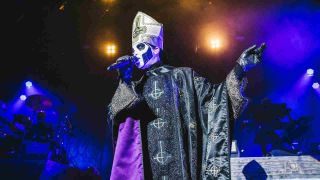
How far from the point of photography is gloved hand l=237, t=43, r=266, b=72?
235 cm

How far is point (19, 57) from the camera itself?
383 inches

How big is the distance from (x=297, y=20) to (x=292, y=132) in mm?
3995

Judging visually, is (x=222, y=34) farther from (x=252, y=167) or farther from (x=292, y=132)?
(x=252, y=167)

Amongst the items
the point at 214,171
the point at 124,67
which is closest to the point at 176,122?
the point at 214,171

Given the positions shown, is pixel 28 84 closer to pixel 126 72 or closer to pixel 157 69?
pixel 157 69

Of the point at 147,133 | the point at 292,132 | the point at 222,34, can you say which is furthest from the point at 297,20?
the point at 147,133

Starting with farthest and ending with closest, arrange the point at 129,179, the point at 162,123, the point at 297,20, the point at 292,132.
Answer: the point at 297,20 < the point at 292,132 < the point at 162,123 < the point at 129,179

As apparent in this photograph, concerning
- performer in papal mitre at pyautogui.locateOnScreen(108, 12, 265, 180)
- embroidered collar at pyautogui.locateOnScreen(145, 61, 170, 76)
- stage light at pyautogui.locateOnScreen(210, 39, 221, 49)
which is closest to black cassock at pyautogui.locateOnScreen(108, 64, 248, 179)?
performer in papal mitre at pyautogui.locateOnScreen(108, 12, 265, 180)

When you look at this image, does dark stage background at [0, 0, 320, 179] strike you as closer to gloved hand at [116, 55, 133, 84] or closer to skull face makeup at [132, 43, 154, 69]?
skull face makeup at [132, 43, 154, 69]

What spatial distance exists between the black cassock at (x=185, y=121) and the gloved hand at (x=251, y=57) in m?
0.07

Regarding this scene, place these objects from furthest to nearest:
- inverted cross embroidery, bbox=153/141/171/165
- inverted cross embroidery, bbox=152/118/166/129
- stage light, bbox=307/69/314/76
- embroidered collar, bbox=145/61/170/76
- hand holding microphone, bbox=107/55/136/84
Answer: stage light, bbox=307/69/314/76 → embroidered collar, bbox=145/61/170/76 → inverted cross embroidery, bbox=152/118/166/129 → inverted cross embroidery, bbox=153/141/171/165 → hand holding microphone, bbox=107/55/136/84

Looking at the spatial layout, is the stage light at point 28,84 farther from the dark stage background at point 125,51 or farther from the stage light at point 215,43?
the stage light at point 215,43

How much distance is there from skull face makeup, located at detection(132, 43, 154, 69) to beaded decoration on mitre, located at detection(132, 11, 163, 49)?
0.45ft

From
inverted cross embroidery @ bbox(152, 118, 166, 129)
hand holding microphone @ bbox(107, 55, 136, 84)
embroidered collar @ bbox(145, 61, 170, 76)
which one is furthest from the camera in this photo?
embroidered collar @ bbox(145, 61, 170, 76)
